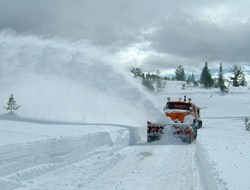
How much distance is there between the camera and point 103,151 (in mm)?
12219

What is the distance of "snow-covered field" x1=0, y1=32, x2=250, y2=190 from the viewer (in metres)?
7.74

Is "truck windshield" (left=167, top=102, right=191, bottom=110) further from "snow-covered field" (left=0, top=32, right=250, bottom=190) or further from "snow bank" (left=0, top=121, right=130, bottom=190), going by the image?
"snow bank" (left=0, top=121, right=130, bottom=190)

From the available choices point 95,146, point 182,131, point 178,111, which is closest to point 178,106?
point 178,111

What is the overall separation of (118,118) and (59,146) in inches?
430

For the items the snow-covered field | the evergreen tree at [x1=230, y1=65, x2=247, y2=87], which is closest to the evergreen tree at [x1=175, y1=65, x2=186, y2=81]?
the evergreen tree at [x1=230, y1=65, x2=247, y2=87]

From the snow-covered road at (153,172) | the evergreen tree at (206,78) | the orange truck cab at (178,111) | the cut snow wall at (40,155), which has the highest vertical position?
the evergreen tree at (206,78)

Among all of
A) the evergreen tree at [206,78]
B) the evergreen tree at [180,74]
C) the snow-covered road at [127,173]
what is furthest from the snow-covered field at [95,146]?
the evergreen tree at [180,74]

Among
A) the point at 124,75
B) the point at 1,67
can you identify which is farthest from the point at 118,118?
the point at 1,67

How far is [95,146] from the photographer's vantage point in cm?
1219

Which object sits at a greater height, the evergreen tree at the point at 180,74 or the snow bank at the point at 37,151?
the evergreen tree at the point at 180,74

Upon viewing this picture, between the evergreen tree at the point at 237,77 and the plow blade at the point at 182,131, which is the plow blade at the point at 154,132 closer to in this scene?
the plow blade at the point at 182,131

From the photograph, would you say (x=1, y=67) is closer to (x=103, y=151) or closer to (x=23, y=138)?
(x=103, y=151)

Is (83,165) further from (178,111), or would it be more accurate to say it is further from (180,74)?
(180,74)

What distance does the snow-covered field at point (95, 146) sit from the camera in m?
7.74
